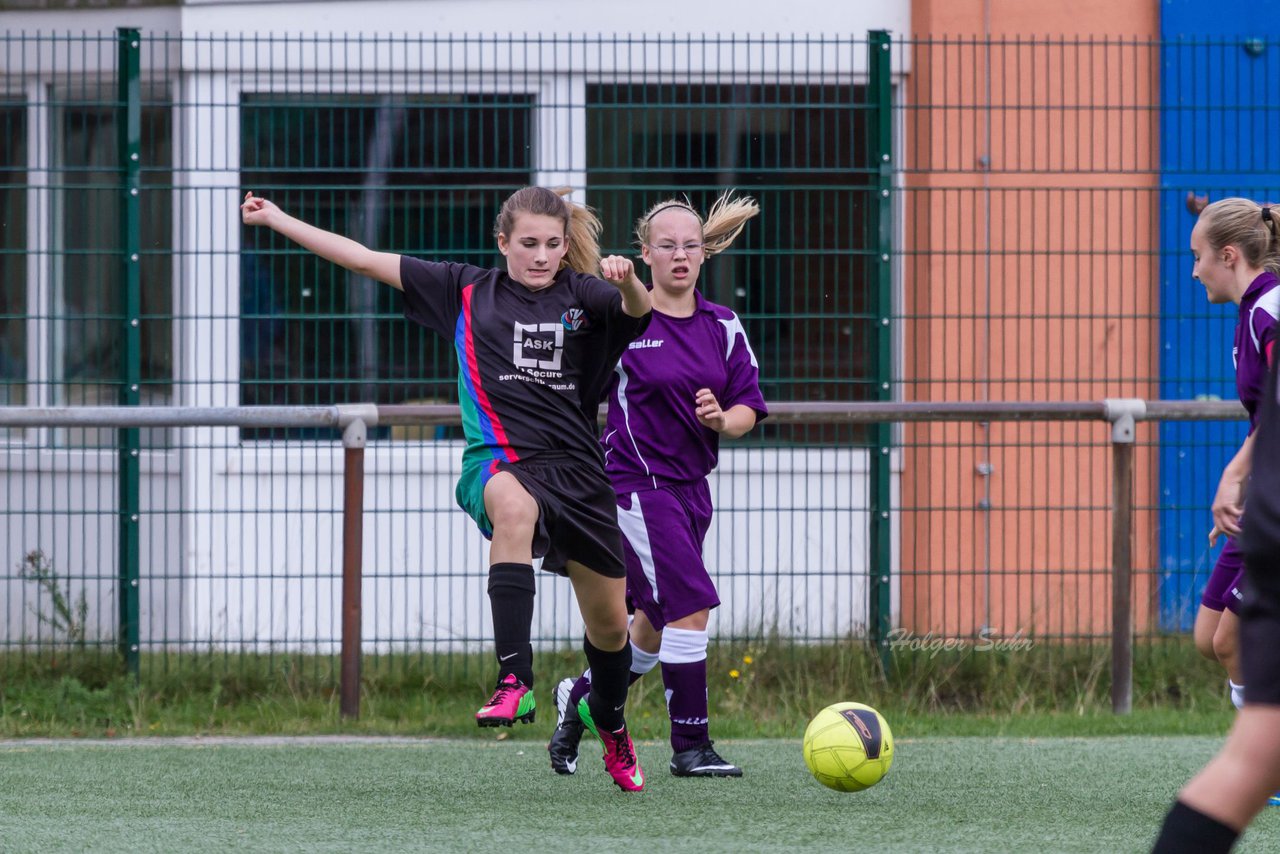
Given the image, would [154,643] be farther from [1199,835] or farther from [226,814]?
[1199,835]

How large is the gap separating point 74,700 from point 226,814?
240cm

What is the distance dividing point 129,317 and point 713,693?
9.68 feet

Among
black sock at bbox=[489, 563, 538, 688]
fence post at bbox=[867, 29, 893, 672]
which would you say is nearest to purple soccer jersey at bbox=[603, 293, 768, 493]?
black sock at bbox=[489, 563, 538, 688]

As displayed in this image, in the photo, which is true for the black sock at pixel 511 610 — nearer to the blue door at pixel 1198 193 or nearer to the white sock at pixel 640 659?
the white sock at pixel 640 659

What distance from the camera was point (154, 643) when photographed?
7.13m

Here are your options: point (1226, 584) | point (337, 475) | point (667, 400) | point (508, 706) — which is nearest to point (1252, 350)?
point (1226, 584)

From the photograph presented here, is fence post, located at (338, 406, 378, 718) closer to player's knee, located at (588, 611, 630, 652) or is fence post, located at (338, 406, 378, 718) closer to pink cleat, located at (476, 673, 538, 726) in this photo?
player's knee, located at (588, 611, 630, 652)

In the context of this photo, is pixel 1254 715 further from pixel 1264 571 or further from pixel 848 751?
pixel 848 751

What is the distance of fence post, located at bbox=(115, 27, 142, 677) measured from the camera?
281 inches

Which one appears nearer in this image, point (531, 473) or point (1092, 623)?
point (531, 473)

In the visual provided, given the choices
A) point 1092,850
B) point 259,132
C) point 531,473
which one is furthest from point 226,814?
point 259,132

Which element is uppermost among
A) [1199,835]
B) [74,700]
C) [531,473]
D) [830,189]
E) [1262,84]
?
[1262,84]

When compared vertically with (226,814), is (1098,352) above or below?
above

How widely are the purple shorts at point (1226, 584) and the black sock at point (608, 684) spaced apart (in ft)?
5.70
